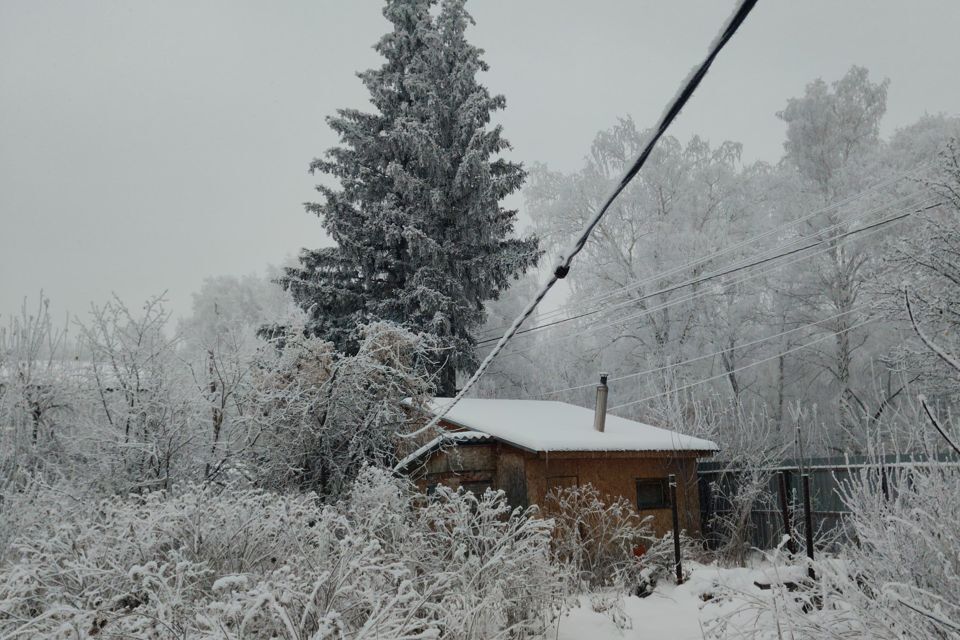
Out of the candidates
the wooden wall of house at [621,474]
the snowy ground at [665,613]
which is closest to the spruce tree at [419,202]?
the wooden wall of house at [621,474]

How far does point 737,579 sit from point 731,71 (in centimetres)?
697

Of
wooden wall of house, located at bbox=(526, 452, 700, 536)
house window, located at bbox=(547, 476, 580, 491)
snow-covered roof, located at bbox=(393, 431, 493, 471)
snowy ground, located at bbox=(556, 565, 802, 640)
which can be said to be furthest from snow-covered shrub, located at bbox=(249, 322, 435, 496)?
snowy ground, located at bbox=(556, 565, 802, 640)

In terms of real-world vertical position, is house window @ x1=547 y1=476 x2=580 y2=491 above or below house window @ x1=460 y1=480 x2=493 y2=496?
above

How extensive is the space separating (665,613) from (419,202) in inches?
577

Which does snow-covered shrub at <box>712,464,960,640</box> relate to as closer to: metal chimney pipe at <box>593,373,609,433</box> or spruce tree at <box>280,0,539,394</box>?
metal chimney pipe at <box>593,373,609,433</box>

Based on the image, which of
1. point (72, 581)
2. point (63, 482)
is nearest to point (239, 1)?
point (63, 482)

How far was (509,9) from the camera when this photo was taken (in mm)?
3086

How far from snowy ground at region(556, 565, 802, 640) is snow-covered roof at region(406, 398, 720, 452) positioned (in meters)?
2.89

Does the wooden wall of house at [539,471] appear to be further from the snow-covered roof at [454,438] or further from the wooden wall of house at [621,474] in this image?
the snow-covered roof at [454,438]

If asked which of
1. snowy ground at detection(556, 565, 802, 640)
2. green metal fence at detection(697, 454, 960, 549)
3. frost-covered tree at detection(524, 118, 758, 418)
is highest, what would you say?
frost-covered tree at detection(524, 118, 758, 418)

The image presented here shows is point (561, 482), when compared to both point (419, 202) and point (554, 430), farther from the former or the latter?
point (419, 202)

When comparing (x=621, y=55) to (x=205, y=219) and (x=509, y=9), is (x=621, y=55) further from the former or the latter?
(x=205, y=219)

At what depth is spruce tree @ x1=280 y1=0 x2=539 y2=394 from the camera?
18.8 m

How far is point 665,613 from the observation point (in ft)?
26.3
